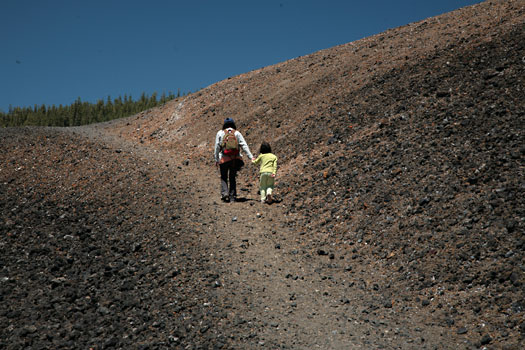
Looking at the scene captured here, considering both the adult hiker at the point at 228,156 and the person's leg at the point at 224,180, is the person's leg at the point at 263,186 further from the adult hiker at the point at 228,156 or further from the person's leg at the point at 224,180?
the person's leg at the point at 224,180

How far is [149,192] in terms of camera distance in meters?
12.4

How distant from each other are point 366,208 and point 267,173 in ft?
9.64

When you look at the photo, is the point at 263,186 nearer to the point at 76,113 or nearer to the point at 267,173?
the point at 267,173

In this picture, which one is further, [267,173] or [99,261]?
[267,173]

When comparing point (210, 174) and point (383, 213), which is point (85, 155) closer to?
point (210, 174)

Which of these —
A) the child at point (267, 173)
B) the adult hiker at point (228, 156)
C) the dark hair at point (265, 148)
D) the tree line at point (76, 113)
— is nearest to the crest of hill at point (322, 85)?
the dark hair at point (265, 148)

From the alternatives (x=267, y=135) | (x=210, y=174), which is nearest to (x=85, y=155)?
(x=210, y=174)

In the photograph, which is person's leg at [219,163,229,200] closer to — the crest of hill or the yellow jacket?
the yellow jacket

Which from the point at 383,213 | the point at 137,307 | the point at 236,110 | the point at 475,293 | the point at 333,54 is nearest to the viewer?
the point at 475,293

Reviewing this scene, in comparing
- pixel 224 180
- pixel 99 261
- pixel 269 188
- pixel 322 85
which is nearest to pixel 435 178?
pixel 269 188

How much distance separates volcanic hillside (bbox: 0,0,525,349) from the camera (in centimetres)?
667

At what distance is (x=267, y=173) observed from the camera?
11.8 meters

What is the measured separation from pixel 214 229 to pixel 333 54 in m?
13.7

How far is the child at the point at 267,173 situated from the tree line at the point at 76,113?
115 feet
